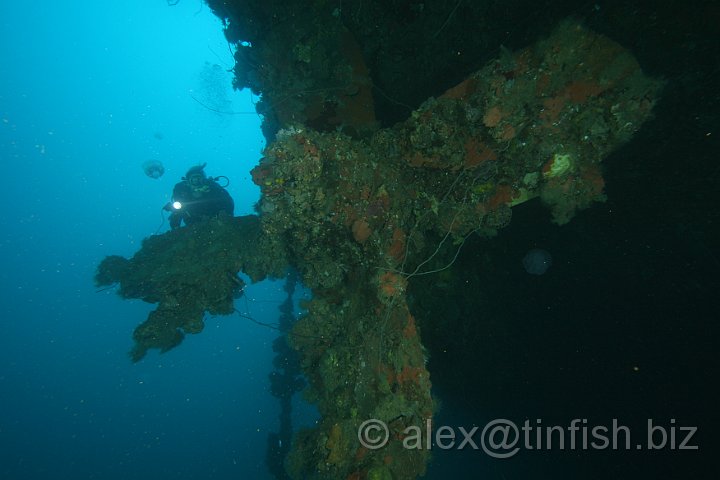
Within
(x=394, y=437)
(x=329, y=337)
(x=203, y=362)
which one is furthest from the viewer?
(x=203, y=362)

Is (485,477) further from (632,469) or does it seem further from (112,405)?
(112,405)

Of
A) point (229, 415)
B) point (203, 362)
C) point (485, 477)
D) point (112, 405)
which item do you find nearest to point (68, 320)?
point (112, 405)

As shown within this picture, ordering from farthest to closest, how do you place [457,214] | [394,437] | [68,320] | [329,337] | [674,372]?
[68,320] < [329,337] < [457,214] < [394,437] < [674,372]

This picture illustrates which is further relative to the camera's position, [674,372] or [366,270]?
[366,270]

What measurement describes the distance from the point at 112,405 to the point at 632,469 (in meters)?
104

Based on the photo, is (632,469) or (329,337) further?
(329,337)

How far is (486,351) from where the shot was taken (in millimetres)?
5324

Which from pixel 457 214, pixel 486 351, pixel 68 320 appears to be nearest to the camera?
pixel 457 214

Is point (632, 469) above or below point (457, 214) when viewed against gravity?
below

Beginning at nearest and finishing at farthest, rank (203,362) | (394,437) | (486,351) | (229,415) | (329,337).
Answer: (394,437), (329,337), (486,351), (229,415), (203,362)

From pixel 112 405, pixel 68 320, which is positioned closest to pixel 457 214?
pixel 112 405

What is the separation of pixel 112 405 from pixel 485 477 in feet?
328

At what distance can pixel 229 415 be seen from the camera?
65.8 meters

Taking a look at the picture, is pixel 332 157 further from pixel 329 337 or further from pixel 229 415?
pixel 229 415
